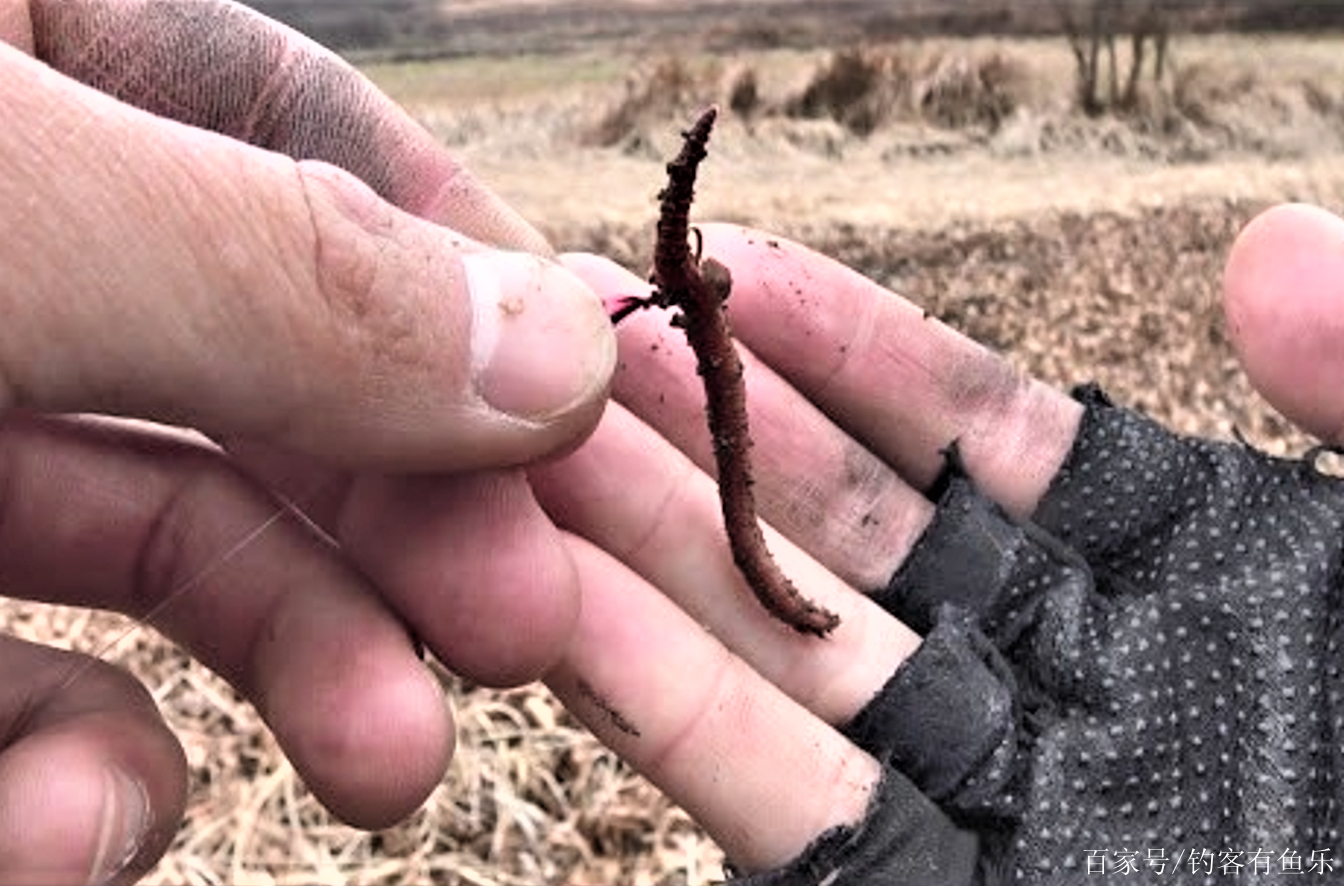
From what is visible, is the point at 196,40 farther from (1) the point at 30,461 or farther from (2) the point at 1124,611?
(2) the point at 1124,611

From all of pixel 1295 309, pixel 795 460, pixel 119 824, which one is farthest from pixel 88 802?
pixel 1295 309

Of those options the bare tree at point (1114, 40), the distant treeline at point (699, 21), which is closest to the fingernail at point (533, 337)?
the distant treeline at point (699, 21)

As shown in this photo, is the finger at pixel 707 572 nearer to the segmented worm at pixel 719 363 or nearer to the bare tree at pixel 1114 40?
the segmented worm at pixel 719 363

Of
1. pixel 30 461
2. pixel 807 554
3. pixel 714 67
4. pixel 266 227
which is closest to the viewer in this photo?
pixel 266 227

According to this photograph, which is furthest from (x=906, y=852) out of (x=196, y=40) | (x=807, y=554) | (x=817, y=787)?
(x=196, y=40)

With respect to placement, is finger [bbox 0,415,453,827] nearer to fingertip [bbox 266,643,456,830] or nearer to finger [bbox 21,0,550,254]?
fingertip [bbox 266,643,456,830]

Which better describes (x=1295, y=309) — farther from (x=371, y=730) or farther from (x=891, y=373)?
(x=371, y=730)
